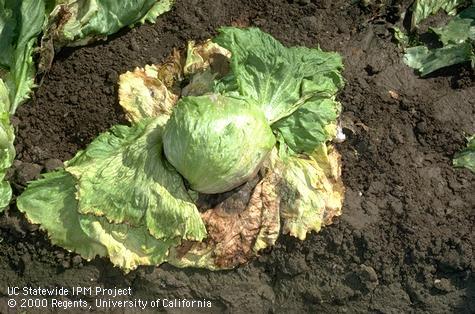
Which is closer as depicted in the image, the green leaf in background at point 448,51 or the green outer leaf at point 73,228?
the green outer leaf at point 73,228

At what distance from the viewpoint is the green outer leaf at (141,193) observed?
3369mm

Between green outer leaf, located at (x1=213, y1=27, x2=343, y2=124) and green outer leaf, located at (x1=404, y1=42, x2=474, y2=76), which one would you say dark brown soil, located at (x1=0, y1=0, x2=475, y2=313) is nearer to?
green outer leaf, located at (x1=404, y1=42, x2=474, y2=76)

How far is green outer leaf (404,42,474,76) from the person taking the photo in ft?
13.1

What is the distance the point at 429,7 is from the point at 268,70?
1290mm

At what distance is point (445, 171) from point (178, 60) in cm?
Answer: 175

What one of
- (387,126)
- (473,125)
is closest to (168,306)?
(387,126)

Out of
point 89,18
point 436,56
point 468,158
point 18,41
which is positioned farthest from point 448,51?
point 18,41

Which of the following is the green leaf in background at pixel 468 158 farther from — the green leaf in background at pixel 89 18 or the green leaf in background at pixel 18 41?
the green leaf in background at pixel 18 41

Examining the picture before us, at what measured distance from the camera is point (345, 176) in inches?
151

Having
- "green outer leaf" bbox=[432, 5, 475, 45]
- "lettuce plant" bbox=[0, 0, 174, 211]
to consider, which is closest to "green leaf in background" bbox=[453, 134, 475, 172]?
"green outer leaf" bbox=[432, 5, 475, 45]

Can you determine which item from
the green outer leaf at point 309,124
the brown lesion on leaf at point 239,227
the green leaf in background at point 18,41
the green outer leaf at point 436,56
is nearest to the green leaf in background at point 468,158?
the green outer leaf at point 436,56

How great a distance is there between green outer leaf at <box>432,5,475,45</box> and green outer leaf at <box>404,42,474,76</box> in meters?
0.06

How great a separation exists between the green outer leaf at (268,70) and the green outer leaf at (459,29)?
101 cm

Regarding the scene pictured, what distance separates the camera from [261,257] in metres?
3.70
